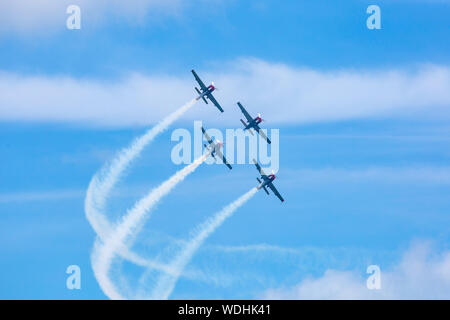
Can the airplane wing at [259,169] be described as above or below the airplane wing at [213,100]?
below

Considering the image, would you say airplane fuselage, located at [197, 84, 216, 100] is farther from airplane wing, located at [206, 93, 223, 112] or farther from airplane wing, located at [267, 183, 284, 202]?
airplane wing, located at [267, 183, 284, 202]

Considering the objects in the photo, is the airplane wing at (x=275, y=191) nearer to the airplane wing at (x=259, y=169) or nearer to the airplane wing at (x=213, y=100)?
the airplane wing at (x=259, y=169)

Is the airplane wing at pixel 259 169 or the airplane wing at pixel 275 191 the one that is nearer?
the airplane wing at pixel 259 169

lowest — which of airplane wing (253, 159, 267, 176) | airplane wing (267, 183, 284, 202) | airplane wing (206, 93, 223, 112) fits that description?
airplane wing (267, 183, 284, 202)

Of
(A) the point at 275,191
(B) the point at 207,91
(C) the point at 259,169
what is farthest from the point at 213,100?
(A) the point at 275,191

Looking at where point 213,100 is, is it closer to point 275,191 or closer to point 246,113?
point 246,113

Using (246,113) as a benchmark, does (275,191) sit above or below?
below

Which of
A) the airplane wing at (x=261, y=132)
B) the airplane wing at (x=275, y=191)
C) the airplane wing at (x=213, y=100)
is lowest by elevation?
the airplane wing at (x=275, y=191)
